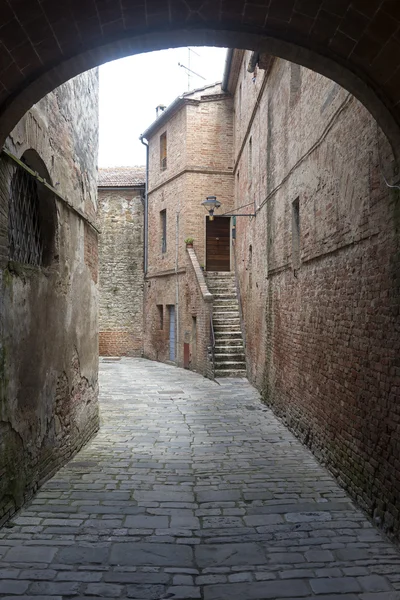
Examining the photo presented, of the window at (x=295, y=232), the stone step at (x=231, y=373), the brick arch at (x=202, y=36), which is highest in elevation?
the brick arch at (x=202, y=36)

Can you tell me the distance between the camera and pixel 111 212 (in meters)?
23.6

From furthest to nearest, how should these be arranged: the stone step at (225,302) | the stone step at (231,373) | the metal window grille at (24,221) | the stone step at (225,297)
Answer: the stone step at (225,297), the stone step at (225,302), the stone step at (231,373), the metal window grille at (24,221)

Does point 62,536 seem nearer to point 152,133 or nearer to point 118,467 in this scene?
point 118,467

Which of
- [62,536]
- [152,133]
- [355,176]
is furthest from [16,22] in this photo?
[152,133]

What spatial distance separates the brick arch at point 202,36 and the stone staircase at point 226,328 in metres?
11.2

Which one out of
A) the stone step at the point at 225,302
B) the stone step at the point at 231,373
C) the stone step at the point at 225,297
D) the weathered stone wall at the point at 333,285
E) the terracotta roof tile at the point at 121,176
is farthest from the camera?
the terracotta roof tile at the point at 121,176

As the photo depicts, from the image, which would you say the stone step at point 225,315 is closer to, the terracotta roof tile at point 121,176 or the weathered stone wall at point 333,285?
the weathered stone wall at point 333,285

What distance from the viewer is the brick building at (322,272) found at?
464 cm

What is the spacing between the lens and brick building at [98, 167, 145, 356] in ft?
75.6

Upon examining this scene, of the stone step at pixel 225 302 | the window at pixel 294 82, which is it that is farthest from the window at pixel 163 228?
the window at pixel 294 82

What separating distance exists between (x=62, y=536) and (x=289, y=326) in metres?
5.48

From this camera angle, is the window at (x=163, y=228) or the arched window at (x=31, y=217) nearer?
the arched window at (x=31, y=217)

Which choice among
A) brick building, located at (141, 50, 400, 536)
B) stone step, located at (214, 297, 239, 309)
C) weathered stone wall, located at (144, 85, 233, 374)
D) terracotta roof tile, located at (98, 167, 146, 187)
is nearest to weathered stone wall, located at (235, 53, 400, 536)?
brick building, located at (141, 50, 400, 536)

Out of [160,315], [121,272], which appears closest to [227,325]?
[160,315]
